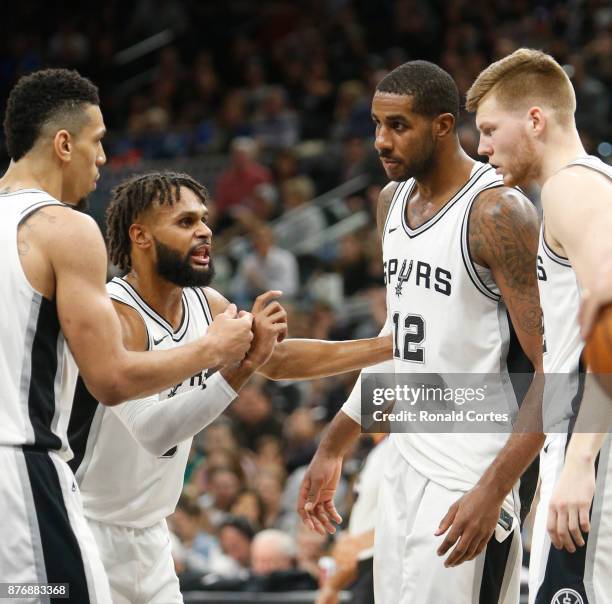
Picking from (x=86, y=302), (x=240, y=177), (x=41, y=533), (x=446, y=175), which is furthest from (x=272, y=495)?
(x=86, y=302)

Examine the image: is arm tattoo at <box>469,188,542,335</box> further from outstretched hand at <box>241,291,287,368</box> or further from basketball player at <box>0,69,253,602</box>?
basketball player at <box>0,69,253,602</box>

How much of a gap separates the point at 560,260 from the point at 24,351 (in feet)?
5.47

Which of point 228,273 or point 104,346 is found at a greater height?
point 228,273

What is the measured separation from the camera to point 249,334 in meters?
3.93

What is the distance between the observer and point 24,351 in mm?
3508

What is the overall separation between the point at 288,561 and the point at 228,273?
4.98m

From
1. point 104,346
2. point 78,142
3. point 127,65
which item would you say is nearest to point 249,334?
point 104,346

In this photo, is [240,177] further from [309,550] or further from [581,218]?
[581,218]

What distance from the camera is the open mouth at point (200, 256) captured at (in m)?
4.45

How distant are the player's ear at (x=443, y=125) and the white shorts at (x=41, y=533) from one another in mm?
1855

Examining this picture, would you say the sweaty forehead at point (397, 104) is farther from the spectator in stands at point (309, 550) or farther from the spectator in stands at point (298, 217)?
the spectator in stands at point (298, 217)

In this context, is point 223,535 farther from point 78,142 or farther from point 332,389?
point 78,142

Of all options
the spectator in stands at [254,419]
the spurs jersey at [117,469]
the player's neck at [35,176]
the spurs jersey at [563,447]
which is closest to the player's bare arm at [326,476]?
the spurs jersey at [117,469]

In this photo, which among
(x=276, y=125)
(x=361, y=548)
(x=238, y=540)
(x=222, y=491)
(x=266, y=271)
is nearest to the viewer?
(x=361, y=548)
